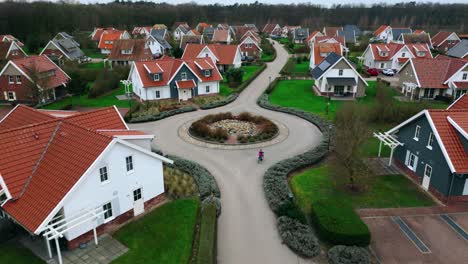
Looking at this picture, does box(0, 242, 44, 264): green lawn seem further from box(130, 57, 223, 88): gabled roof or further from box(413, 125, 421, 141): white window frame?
box(130, 57, 223, 88): gabled roof

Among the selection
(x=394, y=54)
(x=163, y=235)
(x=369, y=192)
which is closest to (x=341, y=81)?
(x=394, y=54)

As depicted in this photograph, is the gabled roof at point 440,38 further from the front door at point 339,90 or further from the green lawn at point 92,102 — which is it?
the green lawn at point 92,102

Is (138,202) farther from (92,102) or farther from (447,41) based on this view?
(447,41)

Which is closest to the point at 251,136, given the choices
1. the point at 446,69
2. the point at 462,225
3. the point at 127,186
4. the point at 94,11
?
the point at 127,186

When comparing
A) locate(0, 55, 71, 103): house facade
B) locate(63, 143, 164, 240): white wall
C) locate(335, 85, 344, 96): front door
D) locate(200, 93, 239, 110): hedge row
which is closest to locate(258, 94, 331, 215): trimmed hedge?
locate(63, 143, 164, 240): white wall

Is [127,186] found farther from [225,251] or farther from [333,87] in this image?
[333,87]
